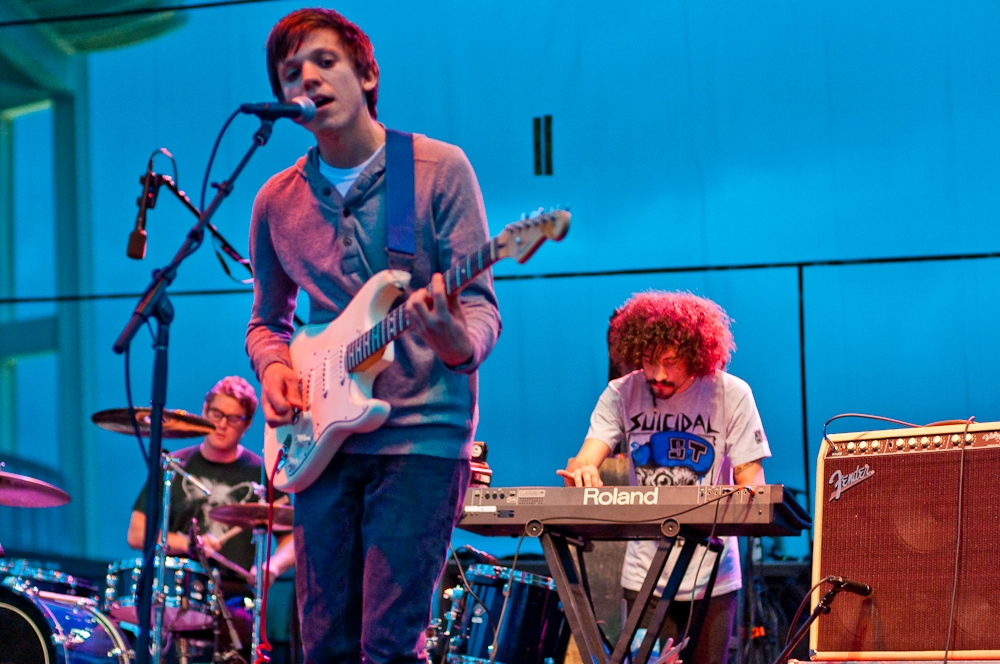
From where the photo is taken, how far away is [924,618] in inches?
104

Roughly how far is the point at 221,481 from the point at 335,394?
12.2 ft

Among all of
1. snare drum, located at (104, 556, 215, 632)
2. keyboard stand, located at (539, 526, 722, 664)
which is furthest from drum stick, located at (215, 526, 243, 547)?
keyboard stand, located at (539, 526, 722, 664)

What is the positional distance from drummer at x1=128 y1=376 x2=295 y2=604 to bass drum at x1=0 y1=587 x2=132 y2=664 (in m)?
1.04

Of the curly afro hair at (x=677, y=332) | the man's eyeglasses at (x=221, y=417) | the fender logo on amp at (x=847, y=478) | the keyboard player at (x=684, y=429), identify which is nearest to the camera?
the fender logo on amp at (x=847, y=478)

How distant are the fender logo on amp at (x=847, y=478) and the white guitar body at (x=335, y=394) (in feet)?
4.39

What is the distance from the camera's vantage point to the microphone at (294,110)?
216 centimetres

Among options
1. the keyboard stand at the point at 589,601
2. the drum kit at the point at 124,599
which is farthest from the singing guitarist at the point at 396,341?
the drum kit at the point at 124,599

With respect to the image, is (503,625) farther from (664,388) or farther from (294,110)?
(294,110)

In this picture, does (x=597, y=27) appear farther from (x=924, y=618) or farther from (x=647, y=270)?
(x=924, y=618)

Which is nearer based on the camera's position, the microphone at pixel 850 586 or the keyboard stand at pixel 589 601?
the microphone at pixel 850 586

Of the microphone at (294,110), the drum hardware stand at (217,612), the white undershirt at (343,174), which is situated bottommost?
the drum hardware stand at (217,612)

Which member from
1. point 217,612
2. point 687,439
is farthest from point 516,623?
point 217,612

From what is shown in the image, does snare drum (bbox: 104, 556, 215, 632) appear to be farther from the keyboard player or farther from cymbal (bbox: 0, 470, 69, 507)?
the keyboard player

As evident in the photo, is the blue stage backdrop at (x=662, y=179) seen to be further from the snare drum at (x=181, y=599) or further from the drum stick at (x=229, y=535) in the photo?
the snare drum at (x=181, y=599)
